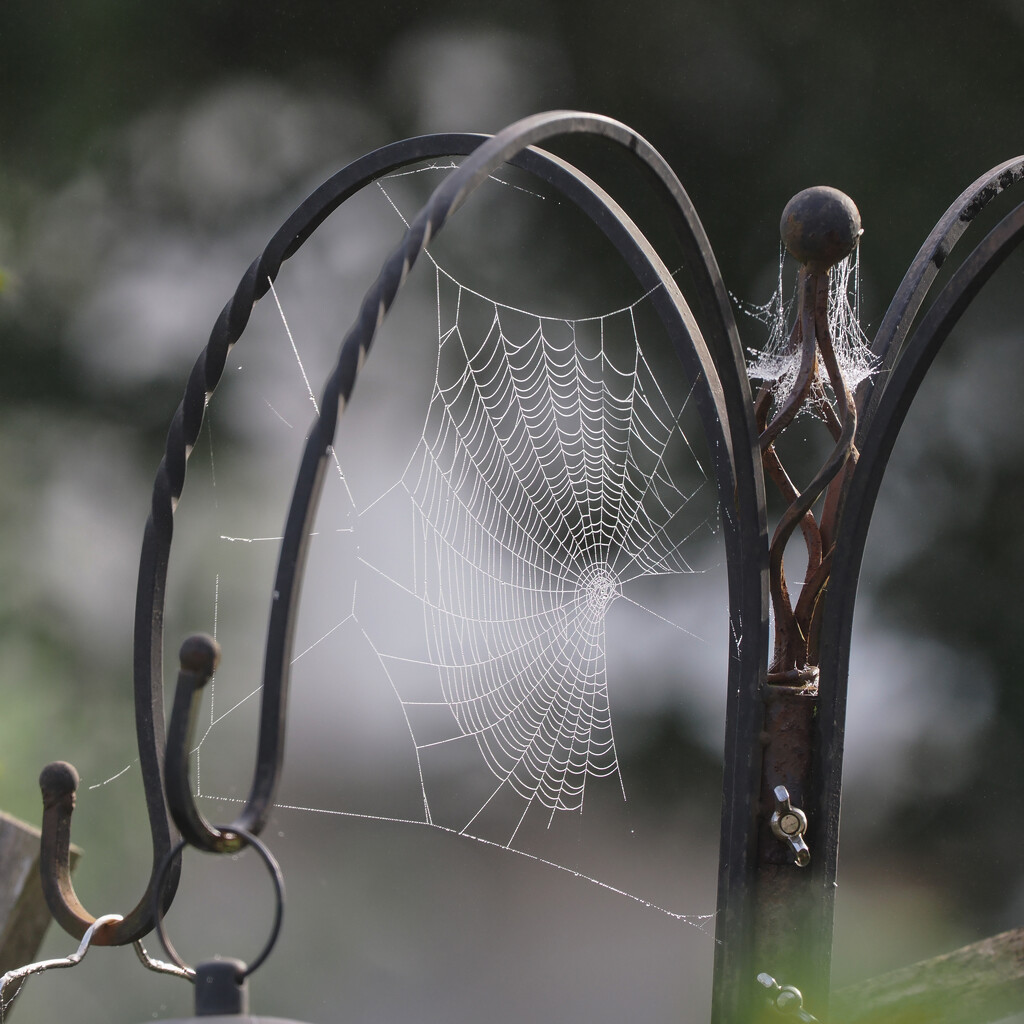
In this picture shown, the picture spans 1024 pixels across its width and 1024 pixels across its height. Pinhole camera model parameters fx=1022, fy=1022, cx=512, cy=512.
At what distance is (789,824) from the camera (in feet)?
1.52

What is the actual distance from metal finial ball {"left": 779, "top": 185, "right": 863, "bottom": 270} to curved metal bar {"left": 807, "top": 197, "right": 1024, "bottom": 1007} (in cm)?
5

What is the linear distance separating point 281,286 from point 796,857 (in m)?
1.41

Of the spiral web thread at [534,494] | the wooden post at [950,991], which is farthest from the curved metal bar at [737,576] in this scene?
the spiral web thread at [534,494]

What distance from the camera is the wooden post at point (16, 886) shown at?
2.31 ft

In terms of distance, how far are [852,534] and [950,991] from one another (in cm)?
47

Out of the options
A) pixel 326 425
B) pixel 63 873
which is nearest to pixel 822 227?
pixel 326 425

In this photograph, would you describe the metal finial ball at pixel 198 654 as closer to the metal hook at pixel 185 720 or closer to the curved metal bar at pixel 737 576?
→ the metal hook at pixel 185 720

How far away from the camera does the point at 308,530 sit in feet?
1.15

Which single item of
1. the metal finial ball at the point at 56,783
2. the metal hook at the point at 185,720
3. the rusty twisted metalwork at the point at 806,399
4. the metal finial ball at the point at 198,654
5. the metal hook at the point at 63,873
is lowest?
the metal hook at the point at 63,873

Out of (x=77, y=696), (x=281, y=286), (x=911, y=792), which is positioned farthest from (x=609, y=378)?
(x=77, y=696)

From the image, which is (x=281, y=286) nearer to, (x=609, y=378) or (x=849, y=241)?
(x=609, y=378)

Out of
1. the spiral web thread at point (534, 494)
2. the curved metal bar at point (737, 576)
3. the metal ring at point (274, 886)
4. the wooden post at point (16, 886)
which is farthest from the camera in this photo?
the spiral web thread at point (534, 494)

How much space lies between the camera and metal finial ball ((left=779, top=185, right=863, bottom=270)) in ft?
1.61

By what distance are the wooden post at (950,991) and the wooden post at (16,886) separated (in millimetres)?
568
